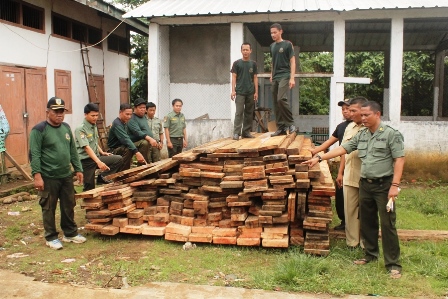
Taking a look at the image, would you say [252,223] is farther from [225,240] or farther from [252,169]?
[252,169]

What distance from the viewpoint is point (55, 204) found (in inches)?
226

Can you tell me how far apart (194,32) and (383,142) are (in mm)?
8410

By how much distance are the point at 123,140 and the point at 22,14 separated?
5.71 meters

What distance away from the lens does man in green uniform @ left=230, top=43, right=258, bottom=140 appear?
25.3 ft

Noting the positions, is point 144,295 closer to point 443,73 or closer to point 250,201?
point 250,201

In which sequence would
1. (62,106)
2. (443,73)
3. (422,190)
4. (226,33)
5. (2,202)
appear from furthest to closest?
1. (443,73)
2. (226,33)
3. (422,190)
4. (2,202)
5. (62,106)

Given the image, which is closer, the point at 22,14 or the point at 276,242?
the point at 276,242

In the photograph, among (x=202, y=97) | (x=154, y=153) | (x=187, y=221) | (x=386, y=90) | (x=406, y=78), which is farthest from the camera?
(x=406, y=78)

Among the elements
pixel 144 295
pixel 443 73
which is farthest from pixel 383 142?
pixel 443 73

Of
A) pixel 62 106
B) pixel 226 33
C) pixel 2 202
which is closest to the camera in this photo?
pixel 62 106

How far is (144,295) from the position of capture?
430cm

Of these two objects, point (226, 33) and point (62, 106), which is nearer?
point (62, 106)

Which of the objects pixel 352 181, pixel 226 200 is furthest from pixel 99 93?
pixel 352 181

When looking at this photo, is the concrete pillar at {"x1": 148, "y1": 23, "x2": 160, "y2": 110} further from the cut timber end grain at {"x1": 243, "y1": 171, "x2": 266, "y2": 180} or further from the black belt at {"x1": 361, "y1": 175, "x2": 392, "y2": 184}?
the black belt at {"x1": 361, "y1": 175, "x2": 392, "y2": 184}
